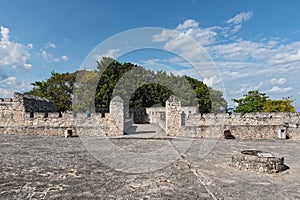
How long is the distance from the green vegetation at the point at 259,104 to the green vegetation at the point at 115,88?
19.2ft

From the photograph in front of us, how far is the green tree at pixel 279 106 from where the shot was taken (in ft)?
81.9

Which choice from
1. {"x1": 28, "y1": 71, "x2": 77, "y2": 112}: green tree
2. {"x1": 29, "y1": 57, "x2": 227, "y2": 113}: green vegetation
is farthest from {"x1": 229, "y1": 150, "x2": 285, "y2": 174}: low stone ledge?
{"x1": 28, "y1": 71, "x2": 77, "y2": 112}: green tree

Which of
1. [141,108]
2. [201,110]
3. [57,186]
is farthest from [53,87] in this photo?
[57,186]

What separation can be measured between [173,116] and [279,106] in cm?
1914

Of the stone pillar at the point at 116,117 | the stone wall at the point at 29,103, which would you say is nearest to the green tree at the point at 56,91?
the stone wall at the point at 29,103

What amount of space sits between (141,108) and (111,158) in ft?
69.4

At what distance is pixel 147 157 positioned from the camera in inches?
260

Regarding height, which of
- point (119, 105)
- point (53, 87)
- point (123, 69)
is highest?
point (123, 69)

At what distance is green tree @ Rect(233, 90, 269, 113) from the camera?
26.8 m

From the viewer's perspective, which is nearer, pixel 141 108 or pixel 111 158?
pixel 111 158

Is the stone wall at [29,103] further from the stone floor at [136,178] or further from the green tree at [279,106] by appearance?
the green tree at [279,106]

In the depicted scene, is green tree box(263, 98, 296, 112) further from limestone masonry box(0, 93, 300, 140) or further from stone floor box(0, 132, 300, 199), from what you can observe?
stone floor box(0, 132, 300, 199)

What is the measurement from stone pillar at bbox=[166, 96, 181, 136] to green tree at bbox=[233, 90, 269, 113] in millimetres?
18395

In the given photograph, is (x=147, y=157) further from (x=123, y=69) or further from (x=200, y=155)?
(x=123, y=69)
